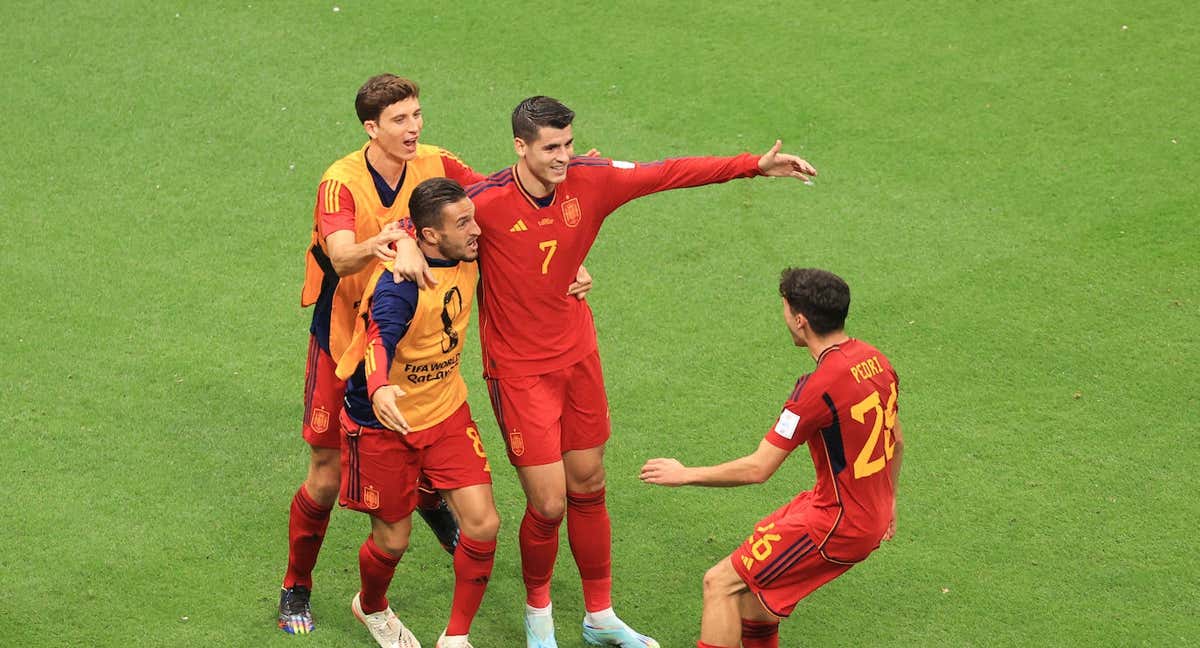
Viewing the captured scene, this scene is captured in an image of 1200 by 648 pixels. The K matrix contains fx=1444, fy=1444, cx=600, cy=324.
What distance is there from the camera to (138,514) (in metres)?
6.70

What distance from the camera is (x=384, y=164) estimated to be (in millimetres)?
5738

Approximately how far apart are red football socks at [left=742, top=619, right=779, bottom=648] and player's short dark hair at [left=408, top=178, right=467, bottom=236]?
6.26ft

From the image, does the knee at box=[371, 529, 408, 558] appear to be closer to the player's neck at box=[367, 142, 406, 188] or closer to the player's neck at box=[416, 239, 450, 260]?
the player's neck at box=[416, 239, 450, 260]

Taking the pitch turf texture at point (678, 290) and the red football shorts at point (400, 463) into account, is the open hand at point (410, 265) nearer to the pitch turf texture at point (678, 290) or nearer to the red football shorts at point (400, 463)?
the red football shorts at point (400, 463)

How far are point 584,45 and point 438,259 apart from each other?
573 cm

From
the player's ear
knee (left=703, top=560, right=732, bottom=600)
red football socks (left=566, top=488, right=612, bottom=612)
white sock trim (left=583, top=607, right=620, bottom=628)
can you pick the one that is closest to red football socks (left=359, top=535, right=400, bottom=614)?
red football socks (left=566, top=488, right=612, bottom=612)

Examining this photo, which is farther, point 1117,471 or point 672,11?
point 672,11

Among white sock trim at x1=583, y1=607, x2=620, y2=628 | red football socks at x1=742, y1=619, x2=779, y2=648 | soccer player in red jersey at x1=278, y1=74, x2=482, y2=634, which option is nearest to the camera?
red football socks at x1=742, y1=619, x2=779, y2=648

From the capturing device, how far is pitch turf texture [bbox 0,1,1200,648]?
249 inches

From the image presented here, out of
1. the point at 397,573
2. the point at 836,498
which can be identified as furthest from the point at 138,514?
the point at 836,498

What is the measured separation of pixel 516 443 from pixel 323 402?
2.75 feet

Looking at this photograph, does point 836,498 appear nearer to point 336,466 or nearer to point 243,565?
point 336,466

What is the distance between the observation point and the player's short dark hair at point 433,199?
17.1ft

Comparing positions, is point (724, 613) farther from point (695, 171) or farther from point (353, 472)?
point (695, 171)
